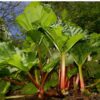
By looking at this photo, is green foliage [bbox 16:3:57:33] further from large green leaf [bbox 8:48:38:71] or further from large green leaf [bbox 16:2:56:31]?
large green leaf [bbox 8:48:38:71]

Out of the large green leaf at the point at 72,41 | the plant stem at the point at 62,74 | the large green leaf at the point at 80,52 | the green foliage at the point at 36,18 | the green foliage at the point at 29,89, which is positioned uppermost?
the green foliage at the point at 36,18

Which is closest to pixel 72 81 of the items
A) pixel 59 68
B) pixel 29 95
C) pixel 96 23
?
pixel 59 68

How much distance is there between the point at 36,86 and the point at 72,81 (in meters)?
→ 0.15


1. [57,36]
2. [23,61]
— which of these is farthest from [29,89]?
[57,36]

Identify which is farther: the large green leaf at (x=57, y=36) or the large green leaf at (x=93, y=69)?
the large green leaf at (x=93, y=69)

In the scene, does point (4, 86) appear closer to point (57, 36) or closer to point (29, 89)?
point (29, 89)

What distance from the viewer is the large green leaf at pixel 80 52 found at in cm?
125

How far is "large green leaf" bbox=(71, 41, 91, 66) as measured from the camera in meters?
1.25

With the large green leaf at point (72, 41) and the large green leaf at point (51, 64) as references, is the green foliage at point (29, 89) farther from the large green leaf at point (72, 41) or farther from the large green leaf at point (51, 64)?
the large green leaf at point (72, 41)

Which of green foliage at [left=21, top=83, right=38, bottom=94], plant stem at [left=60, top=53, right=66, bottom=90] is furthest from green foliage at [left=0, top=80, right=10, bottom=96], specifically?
plant stem at [left=60, top=53, right=66, bottom=90]

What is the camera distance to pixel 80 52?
126cm

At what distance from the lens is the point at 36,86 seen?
1268 mm

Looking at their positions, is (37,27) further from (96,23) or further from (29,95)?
(96,23)

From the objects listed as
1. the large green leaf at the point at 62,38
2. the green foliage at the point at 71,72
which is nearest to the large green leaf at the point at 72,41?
the large green leaf at the point at 62,38
